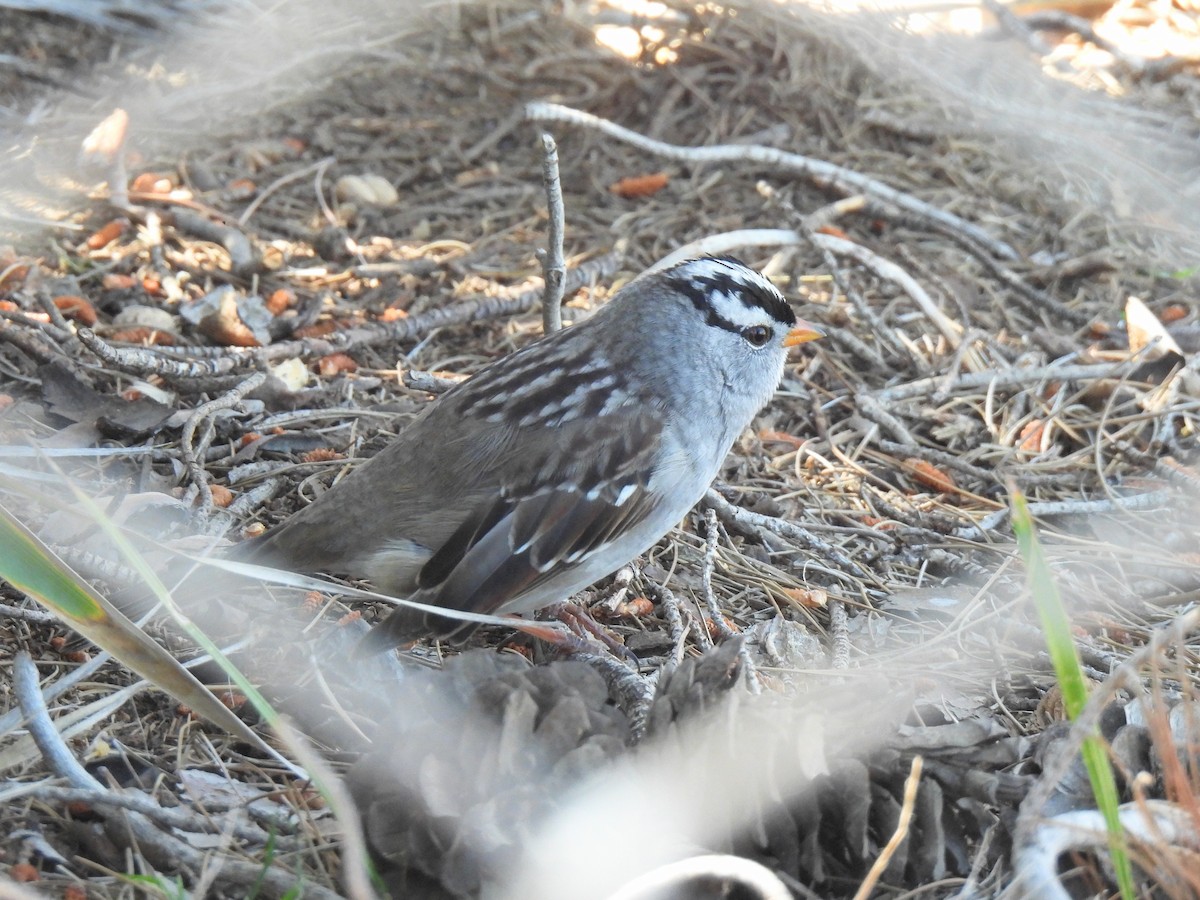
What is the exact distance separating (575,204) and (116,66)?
2.60 m

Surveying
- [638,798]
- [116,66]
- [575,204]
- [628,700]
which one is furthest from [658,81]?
[638,798]

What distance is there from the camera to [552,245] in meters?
3.98

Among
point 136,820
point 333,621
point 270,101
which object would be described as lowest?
point 333,621

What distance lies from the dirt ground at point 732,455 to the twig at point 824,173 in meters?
0.02

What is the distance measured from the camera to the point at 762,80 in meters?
6.48

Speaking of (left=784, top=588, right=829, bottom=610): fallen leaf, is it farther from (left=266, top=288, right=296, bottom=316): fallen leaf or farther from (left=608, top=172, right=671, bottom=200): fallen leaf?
(left=608, top=172, right=671, bottom=200): fallen leaf

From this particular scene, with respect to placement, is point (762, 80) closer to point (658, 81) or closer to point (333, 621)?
point (658, 81)

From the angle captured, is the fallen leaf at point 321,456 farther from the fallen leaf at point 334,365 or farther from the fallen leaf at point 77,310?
the fallen leaf at point 77,310

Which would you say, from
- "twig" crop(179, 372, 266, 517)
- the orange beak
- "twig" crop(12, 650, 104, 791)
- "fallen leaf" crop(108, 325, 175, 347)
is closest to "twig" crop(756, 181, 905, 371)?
the orange beak

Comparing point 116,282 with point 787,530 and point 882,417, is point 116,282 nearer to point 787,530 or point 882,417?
point 787,530

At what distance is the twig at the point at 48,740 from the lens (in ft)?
8.61

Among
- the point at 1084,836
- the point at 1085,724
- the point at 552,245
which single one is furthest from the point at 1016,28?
the point at 1085,724

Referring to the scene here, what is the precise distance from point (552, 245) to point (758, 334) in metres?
0.75

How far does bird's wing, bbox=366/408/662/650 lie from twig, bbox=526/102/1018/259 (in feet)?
8.45
